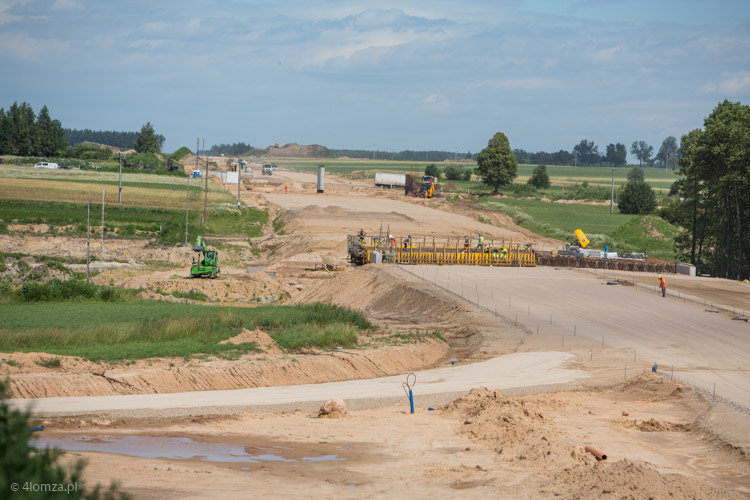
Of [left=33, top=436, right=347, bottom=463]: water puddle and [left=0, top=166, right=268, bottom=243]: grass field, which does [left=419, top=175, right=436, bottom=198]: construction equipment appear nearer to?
[left=0, top=166, right=268, bottom=243]: grass field

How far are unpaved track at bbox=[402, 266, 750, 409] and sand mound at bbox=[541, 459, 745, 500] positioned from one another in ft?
29.1

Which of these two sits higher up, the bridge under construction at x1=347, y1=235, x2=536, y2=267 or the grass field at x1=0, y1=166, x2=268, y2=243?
the grass field at x1=0, y1=166, x2=268, y2=243

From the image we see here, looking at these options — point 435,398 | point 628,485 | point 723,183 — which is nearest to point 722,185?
point 723,183

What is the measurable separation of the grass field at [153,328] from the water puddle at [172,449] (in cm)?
683

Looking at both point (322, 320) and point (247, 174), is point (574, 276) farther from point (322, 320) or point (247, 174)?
point (247, 174)

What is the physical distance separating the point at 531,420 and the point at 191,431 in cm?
778

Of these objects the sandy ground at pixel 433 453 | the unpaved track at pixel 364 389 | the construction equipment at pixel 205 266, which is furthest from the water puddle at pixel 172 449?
the construction equipment at pixel 205 266

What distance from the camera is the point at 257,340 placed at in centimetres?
2719

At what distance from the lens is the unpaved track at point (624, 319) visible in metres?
27.5

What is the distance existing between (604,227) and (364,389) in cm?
7316

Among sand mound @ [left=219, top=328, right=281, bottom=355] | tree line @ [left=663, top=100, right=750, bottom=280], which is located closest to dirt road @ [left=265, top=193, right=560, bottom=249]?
tree line @ [left=663, top=100, right=750, bottom=280]

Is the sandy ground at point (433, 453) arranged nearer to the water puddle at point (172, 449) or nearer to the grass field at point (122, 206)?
the water puddle at point (172, 449)

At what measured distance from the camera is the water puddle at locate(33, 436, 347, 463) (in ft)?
51.0

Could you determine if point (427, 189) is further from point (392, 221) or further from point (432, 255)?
point (432, 255)
